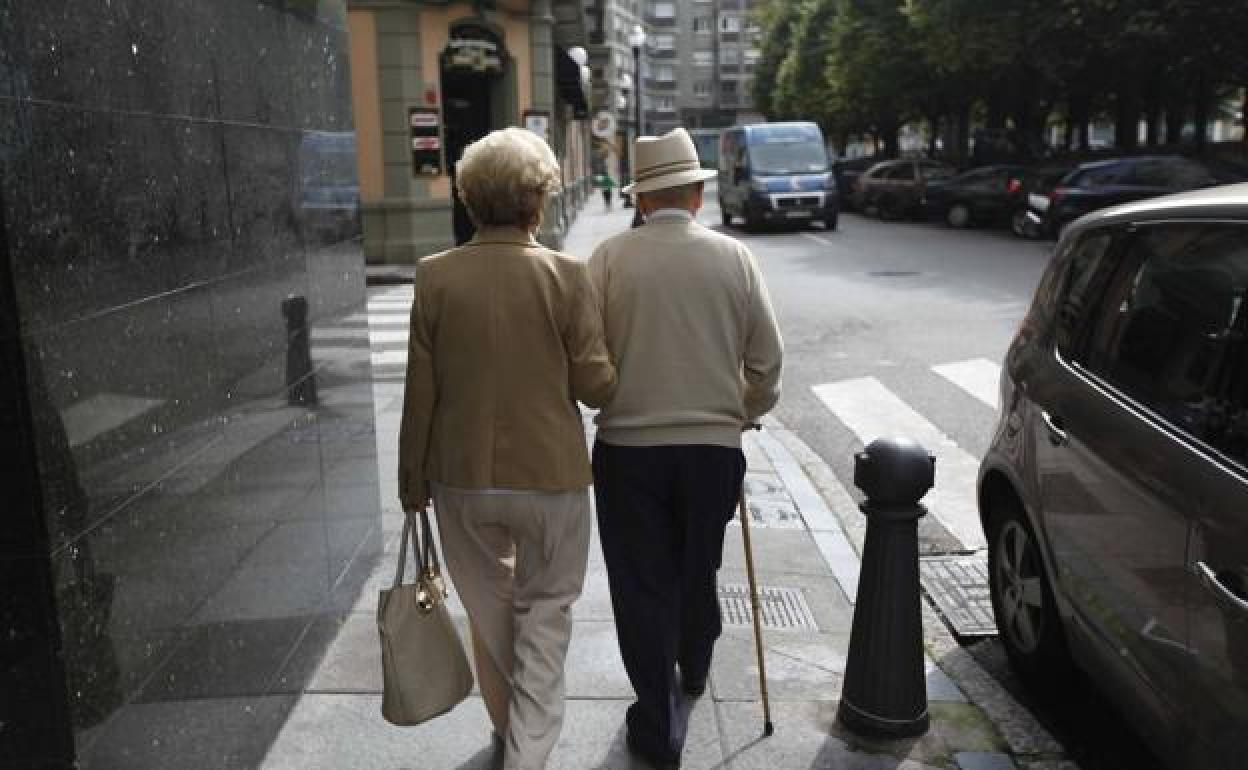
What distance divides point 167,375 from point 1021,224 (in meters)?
22.3

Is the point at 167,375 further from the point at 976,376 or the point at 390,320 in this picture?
the point at 390,320

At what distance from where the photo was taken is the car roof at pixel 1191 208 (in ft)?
10.1

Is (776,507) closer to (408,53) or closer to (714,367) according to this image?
(714,367)

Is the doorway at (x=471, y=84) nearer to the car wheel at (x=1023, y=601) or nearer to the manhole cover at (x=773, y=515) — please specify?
the manhole cover at (x=773, y=515)

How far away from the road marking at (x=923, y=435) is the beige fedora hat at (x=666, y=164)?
2115mm

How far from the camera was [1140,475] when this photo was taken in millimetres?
3084

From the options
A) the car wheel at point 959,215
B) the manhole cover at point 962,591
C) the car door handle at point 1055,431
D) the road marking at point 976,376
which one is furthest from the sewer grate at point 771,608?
the car wheel at point 959,215

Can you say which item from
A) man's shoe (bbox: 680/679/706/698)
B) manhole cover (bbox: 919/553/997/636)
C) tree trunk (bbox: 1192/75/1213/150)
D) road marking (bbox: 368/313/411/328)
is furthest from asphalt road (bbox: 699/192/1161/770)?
tree trunk (bbox: 1192/75/1213/150)

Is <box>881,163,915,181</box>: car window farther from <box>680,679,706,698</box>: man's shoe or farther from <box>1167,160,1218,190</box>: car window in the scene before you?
<box>680,679,706,698</box>: man's shoe

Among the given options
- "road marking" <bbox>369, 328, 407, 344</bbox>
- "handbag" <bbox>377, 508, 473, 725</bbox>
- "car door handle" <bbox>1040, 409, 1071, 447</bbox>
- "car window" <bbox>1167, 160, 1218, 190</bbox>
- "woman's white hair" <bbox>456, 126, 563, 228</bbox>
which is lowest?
"road marking" <bbox>369, 328, 407, 344</bbox>

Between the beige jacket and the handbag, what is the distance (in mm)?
275

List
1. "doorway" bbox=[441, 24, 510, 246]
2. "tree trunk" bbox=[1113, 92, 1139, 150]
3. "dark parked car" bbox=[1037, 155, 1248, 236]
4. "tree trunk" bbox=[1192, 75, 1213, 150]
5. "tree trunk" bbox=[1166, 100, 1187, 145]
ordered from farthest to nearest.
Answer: "tree trunk" bbox=[1166, 100, 1187, 145]
"tree trunk" bbox=[1113, 92, 1139, 150]
"tree trunk" bbox=[1192, 75, 1213, 150]
"dark parked car" bbox=[1037, 155, 1248, 236]
"doorway" bbox=[441, 24, 510, 246]

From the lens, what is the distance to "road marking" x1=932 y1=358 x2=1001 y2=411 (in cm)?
916

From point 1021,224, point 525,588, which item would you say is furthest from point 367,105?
point 525,588
